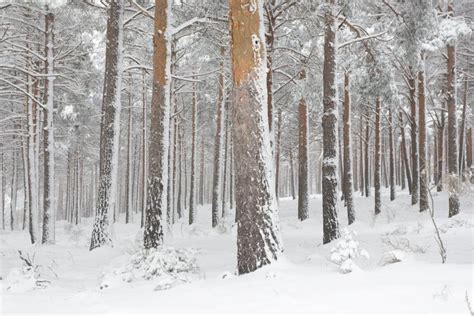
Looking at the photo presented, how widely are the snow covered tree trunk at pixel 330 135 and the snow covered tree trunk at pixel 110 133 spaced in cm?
510

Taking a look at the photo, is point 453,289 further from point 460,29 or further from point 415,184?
point 415,184

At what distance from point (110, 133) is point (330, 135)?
534 cm

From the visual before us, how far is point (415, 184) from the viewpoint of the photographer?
54.8 ft

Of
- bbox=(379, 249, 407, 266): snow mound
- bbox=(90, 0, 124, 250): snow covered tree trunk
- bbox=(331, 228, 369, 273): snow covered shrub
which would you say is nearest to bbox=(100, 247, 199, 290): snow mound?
bbox=(331, 228, 369, 273): snow covered shrub

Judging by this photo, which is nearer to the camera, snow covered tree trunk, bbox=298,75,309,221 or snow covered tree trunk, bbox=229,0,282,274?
snow covered tree trunk, bbox=229,0,282,274

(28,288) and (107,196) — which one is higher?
(107,196)

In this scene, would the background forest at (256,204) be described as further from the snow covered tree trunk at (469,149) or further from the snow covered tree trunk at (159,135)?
the snow covered tree trunk at (469,149)

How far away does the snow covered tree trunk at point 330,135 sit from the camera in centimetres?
856

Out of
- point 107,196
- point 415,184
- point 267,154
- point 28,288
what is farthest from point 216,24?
point 415,184

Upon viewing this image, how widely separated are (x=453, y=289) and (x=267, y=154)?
2754 mm

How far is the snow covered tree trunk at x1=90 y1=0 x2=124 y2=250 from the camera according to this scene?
30.6 feet

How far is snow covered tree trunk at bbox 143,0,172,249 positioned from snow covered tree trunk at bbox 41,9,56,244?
5824 millimetres

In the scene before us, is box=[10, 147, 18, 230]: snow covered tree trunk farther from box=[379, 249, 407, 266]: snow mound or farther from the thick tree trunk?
box=[379, 249, 407, 266]: snow mound

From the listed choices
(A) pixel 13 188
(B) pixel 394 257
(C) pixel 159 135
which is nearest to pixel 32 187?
(C) pixel 159 135
